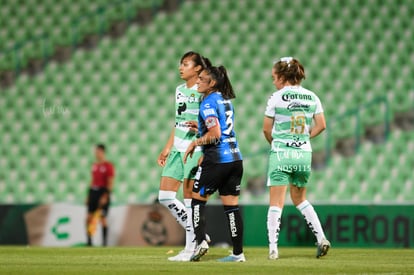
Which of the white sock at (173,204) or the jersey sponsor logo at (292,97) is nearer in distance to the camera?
the jersey sponsor logo at (292,97)

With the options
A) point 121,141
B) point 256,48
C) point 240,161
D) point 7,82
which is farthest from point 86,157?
point 240,161

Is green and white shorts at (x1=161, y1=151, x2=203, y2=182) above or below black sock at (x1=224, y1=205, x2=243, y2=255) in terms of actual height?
above

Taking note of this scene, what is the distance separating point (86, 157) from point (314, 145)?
422cm

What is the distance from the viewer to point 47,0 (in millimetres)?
19438

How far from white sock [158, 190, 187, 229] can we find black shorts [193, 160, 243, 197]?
0.86m

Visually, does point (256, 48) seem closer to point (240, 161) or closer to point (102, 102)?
point (102, 102)

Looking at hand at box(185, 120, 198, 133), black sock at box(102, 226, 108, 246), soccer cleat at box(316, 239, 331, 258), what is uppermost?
hand at box(185, 120, 198, 133)

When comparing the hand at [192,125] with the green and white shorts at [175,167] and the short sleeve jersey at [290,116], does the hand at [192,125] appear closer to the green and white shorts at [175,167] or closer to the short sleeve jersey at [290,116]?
the green and white shorts at [175,167]

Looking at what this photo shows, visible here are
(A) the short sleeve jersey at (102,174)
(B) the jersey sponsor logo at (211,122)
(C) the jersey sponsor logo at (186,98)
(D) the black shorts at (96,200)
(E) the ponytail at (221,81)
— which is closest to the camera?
(B) the jersey sponsor logo at (211,122)

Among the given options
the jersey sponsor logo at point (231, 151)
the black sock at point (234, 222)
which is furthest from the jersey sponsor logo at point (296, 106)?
the black sock at point (234, 222)

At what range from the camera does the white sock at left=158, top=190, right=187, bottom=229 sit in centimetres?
918

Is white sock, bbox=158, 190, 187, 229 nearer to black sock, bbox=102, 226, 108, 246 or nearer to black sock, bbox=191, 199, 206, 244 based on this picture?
black sock, bbox=191, 199, 206, 244

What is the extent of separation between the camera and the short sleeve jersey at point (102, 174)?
611 inches

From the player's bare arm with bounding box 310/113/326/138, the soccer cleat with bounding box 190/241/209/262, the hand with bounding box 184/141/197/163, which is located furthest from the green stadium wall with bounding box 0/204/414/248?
the hand with bounding box 184/141/197/163
